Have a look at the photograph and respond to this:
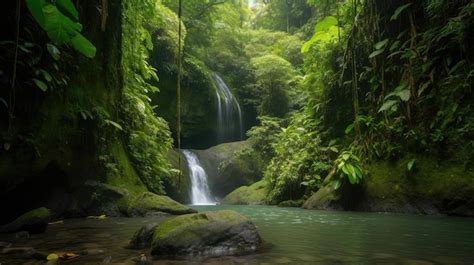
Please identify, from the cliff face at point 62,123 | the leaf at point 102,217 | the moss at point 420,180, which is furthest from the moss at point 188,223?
the moss at point 420,180

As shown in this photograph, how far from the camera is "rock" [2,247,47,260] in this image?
310 cm

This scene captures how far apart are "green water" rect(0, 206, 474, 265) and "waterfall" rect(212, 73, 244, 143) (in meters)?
13.2

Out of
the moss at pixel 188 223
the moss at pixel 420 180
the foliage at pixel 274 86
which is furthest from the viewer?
the foliage at pixel 274 86

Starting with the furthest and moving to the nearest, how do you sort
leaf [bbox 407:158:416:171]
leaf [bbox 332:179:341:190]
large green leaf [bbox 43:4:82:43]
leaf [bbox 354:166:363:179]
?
leaf [bbox 332:179:341:190] → leaf [bbox 354:166:363:179] → leaf [bbox 407:158:416:171] → large green leaf [bbox 43:4:82:43]

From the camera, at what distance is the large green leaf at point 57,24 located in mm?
1786

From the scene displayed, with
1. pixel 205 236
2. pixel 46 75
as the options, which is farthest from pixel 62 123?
pixel 205 236

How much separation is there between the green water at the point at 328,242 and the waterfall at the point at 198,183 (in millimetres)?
8976

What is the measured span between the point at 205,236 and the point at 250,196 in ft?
32.8

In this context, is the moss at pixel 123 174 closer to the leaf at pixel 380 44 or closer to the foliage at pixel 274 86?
the leaf at pixel 380 44

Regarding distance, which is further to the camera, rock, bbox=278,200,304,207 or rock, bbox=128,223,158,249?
rock, bbox=278,200,304,207

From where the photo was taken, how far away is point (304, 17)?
27.5 m

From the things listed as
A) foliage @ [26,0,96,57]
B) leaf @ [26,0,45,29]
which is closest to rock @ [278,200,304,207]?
foliage @ [26,0,96,57]

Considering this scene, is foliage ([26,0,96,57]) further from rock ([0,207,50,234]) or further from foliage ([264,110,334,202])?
foliage ([264,110,334,202])

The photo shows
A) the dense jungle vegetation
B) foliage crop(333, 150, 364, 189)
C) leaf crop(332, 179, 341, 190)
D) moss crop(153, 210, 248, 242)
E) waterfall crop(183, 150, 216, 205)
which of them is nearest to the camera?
moss crop(153, 210, 248, 242)
